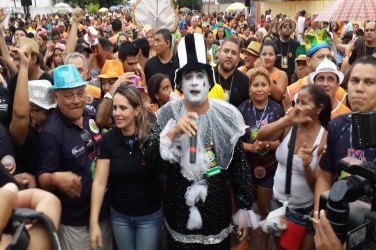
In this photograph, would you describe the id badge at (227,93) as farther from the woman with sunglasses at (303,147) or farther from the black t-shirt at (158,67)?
the black t-shirt at (158,67)

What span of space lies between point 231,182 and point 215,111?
0.51 metres

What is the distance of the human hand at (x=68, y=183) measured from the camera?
279 cm

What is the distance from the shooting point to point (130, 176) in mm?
2945

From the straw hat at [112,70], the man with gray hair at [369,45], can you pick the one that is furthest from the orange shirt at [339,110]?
the man with gray hair at [369,45]

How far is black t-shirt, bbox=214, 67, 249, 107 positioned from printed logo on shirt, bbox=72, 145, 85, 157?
197cm

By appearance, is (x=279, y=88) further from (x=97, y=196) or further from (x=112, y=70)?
(x=97, y=196)

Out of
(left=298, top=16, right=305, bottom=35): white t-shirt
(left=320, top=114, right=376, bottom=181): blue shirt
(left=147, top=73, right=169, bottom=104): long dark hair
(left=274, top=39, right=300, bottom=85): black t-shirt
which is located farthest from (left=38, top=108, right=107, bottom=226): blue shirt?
(left=298, top=16, right=305, bottom=35): white t-shirt

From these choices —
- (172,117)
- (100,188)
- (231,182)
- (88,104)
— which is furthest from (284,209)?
(88,104)

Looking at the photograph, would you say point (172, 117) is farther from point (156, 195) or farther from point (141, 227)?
point (141, 227)

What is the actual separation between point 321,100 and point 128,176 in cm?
155

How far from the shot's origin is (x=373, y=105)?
95.1 inches

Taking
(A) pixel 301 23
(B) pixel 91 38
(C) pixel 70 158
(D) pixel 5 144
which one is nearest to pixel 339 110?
(C) pixel 70 158

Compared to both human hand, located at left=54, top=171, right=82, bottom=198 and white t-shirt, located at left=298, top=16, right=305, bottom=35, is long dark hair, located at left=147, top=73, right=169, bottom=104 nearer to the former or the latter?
human hand, located at left=54, top=171, right=82, bottom=198

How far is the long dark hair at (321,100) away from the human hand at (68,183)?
5.88 feet
